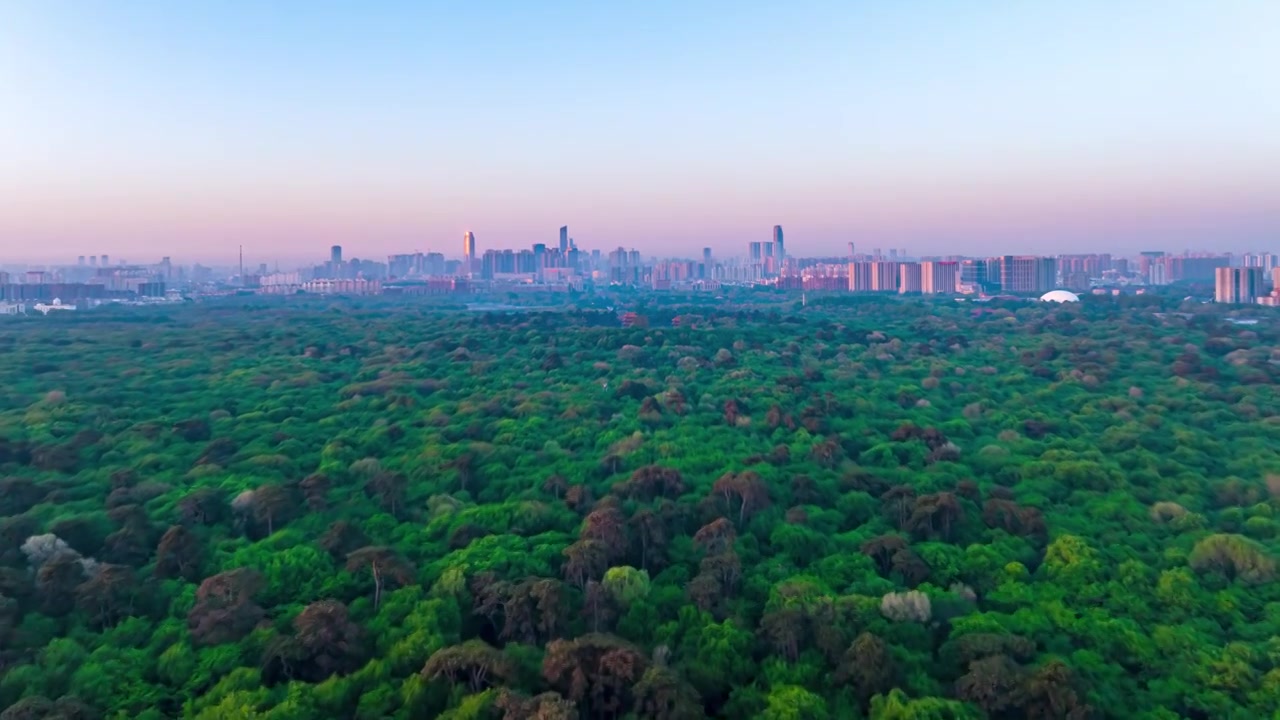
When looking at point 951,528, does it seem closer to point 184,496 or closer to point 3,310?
point 184,496

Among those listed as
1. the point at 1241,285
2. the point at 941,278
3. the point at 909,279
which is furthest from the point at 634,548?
the point at 909,279

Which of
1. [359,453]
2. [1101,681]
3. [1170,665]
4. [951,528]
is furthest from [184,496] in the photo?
[1170,665]

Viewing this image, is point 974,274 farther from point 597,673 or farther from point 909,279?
point 597,673

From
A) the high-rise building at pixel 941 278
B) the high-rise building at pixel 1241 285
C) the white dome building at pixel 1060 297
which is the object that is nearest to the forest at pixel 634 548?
the white dome building at pixel 1060 297

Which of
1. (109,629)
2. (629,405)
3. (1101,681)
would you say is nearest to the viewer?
(1101,681)

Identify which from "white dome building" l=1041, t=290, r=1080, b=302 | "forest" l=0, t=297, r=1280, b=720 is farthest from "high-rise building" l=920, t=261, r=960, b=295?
"forest" l=0, t=297, r=1280, b=720

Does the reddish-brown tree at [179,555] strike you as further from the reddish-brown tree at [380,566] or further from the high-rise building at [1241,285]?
the high-rise building at [1241,285]
